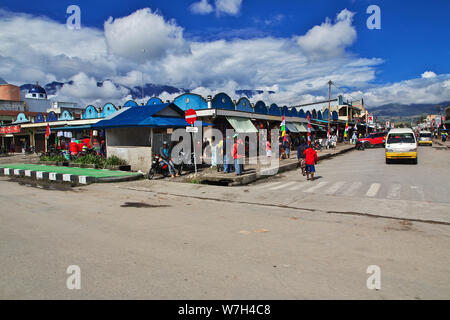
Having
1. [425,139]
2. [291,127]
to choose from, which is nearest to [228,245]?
[291,127]

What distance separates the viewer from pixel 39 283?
3.55 metres

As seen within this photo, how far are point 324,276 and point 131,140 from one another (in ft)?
49.7

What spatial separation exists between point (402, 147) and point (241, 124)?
33.3 feet

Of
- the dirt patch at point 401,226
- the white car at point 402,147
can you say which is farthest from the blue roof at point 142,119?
the white car at point 402,147

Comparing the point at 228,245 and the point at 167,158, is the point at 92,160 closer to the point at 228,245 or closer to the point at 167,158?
the point at 167,158

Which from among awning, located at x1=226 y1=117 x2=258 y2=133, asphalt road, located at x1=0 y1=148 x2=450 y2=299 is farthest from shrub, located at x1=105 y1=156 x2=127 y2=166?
awning, located at x1=226 y1=117 x2=258 y2=133

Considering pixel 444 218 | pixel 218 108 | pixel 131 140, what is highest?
pixel 218 108

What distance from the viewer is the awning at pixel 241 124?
20984 mm

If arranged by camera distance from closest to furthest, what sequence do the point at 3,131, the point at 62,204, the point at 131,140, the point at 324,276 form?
the point at 324,276 < the point at 62,204 < the point at 131,140 < the point at 3,131

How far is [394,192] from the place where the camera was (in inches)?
395

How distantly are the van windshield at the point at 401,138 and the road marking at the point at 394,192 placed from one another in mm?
8187

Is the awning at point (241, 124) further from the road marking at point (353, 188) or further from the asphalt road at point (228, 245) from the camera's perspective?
the asphalt road at point (228, 245)
